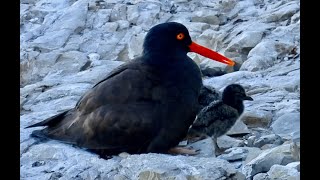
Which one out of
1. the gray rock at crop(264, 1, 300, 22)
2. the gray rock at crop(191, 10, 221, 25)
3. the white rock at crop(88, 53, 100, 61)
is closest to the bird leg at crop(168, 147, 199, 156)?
the white rock at crop(88, 53, 100, 61)

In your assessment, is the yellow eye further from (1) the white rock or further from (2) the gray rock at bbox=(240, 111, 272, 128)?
(1) the white rock

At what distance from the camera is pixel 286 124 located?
25.7 ft

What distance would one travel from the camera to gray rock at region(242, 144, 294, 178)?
643 centimetres

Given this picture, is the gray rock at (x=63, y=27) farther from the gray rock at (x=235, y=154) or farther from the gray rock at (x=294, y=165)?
the gray rock at (x=294, y=165)

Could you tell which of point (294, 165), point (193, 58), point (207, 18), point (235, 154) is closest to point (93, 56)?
point (193, 58)

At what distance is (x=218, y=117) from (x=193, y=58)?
2928 mm

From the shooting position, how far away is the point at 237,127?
792cm

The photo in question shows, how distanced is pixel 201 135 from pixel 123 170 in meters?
1.45

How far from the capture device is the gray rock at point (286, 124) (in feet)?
25.1

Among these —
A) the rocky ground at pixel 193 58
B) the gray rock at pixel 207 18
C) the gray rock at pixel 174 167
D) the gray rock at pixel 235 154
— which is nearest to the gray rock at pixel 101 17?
the rocky ground at pixel 193 58

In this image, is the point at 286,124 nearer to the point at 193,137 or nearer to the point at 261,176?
the point at 193,137

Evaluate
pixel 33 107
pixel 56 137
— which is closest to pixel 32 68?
pixel 33 107

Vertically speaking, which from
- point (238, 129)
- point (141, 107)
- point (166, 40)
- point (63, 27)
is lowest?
point (63, 27)
